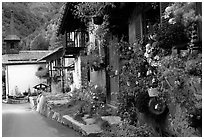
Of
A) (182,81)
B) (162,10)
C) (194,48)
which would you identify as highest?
(162,10)

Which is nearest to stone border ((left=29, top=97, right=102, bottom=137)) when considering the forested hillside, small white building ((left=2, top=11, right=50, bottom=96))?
small white building ((left=2, top=11, right=50, bottom=96))

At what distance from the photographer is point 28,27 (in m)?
67.4

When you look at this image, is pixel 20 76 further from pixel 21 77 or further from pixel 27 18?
pixel 27 18

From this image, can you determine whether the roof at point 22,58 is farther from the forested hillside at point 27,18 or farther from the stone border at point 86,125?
the stone border at point 86,125

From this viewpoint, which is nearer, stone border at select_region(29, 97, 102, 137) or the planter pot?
stone border at select_region(29, 97, 102, 137)

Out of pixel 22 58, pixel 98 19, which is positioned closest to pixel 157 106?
pixel 98 19

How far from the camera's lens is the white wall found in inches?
1480

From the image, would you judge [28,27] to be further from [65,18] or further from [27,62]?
[65,18]

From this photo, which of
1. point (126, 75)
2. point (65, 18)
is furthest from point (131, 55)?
point (65, 18)

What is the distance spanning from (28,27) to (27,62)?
101 feet

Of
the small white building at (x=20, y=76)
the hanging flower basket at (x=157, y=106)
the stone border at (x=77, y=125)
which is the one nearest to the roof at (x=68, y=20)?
the stone border at (x=77, y=125)

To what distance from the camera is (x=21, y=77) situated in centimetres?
3788

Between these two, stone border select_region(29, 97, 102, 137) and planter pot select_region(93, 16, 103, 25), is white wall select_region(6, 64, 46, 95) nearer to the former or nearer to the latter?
stone border select_region(29, 97, 102, 137)

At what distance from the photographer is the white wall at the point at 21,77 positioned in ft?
123
